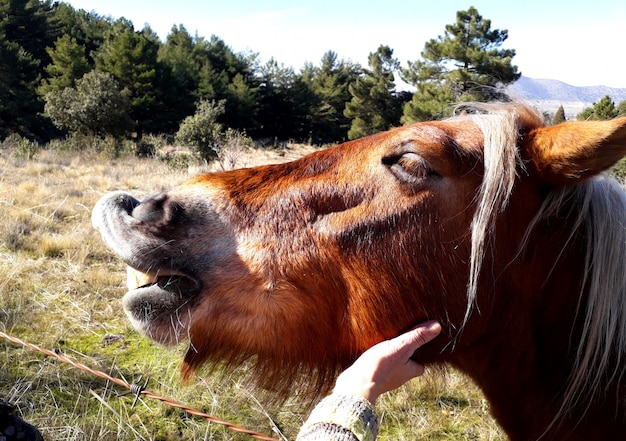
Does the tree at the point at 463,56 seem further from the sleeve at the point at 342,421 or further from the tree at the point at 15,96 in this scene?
the tree at the point at 15,96

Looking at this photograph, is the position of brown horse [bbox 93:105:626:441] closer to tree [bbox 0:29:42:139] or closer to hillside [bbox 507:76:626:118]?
hillside [bbox 507:76:626:118]

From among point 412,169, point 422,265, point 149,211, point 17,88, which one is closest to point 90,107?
point 17,88

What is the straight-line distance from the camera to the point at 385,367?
152 centimetres

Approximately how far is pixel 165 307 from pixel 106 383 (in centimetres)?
217

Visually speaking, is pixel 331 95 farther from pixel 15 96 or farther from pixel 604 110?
pixel 604 110

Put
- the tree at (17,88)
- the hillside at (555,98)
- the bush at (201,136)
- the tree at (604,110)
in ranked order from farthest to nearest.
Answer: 1. the tree at (17,88)
2. the bush at (201,136)
3. the tree at (604,110)
4. the hillside at (555,98)

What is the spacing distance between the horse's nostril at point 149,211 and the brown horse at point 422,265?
0.01 meters

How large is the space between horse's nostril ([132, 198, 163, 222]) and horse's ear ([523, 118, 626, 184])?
1.50m

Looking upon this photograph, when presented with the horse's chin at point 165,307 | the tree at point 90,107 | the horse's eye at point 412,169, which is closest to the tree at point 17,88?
the tree at point 90,107

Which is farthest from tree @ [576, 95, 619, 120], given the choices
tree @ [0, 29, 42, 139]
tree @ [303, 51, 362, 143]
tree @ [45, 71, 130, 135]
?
tree @ [0, 29, 42, 139]

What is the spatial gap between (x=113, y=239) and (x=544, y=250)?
1.71 metres

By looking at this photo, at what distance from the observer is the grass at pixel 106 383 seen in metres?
2.95

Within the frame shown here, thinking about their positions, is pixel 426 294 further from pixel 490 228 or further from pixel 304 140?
pixel 304 140

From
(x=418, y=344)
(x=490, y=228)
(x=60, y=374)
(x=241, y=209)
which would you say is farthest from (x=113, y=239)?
(x=60, y=374)
